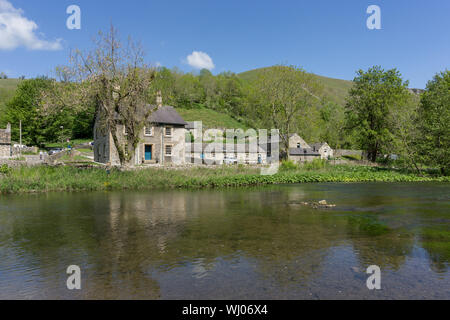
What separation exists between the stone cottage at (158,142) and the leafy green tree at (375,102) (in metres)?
32.1

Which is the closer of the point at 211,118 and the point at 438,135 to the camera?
the point at 438,135

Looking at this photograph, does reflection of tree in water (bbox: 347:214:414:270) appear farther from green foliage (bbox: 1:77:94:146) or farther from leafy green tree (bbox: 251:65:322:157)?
green foliage (bbox: 1:77:94:146)

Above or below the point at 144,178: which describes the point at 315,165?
above

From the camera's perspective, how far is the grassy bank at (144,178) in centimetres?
2908

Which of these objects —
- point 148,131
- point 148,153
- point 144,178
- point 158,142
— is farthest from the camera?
point 158,142

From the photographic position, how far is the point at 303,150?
81.1m

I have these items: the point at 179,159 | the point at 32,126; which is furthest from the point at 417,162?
the point at 32,126

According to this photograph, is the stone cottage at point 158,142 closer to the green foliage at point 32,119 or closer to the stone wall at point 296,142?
the green foliage at point 32,119

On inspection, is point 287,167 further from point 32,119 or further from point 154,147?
point 32,119

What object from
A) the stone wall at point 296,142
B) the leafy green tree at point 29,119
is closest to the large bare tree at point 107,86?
the leafy green tree at point 29,119

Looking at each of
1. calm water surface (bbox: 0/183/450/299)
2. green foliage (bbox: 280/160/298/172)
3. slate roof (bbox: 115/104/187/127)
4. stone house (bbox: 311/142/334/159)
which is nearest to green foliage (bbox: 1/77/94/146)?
slate roof (bbox: 115/104/187/127)

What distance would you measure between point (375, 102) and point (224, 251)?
2155 inches

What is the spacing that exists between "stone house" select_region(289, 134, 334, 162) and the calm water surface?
196ft

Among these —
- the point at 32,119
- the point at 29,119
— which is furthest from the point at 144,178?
the point at 29,119
